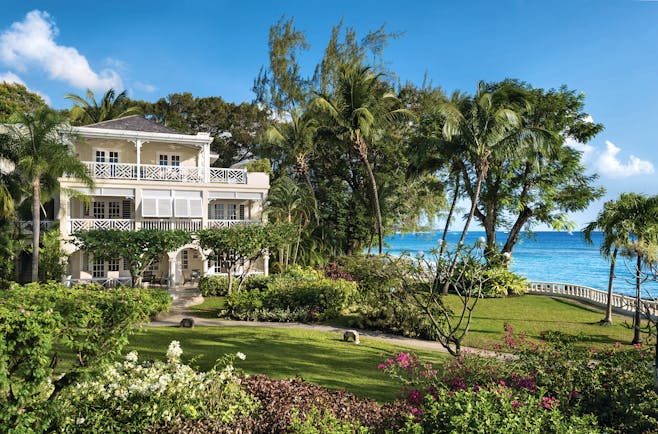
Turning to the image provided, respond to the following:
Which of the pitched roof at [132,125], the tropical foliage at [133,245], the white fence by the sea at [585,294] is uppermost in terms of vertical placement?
the pitched roof at [132,125]

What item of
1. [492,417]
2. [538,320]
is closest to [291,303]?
[538,320]

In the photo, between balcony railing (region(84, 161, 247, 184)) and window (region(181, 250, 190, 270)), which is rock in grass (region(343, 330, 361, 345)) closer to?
balcony railing (region(84, 161, 247, 184))

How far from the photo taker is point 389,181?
32.3 meters

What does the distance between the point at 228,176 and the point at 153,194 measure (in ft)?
13.8

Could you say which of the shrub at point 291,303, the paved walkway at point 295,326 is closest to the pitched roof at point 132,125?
the paved walkway at point 295,326

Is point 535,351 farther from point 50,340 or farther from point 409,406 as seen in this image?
point 50,340

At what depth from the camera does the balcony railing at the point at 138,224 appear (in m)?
22.8

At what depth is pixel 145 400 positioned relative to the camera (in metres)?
6.27

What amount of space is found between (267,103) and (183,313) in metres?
22.8

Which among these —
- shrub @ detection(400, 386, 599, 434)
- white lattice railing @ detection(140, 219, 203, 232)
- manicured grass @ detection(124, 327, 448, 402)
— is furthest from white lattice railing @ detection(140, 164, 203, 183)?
shrub @ detection(400, 386, 599, 434)

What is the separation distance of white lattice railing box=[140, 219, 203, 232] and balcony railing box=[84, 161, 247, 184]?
88.7 inches

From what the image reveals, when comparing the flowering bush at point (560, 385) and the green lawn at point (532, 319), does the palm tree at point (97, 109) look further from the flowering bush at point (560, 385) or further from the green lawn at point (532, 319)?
the flowering bush at point (560, 385)

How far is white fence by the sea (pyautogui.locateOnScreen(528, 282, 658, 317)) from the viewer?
2025 cm

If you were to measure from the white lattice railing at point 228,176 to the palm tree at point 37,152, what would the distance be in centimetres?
765
